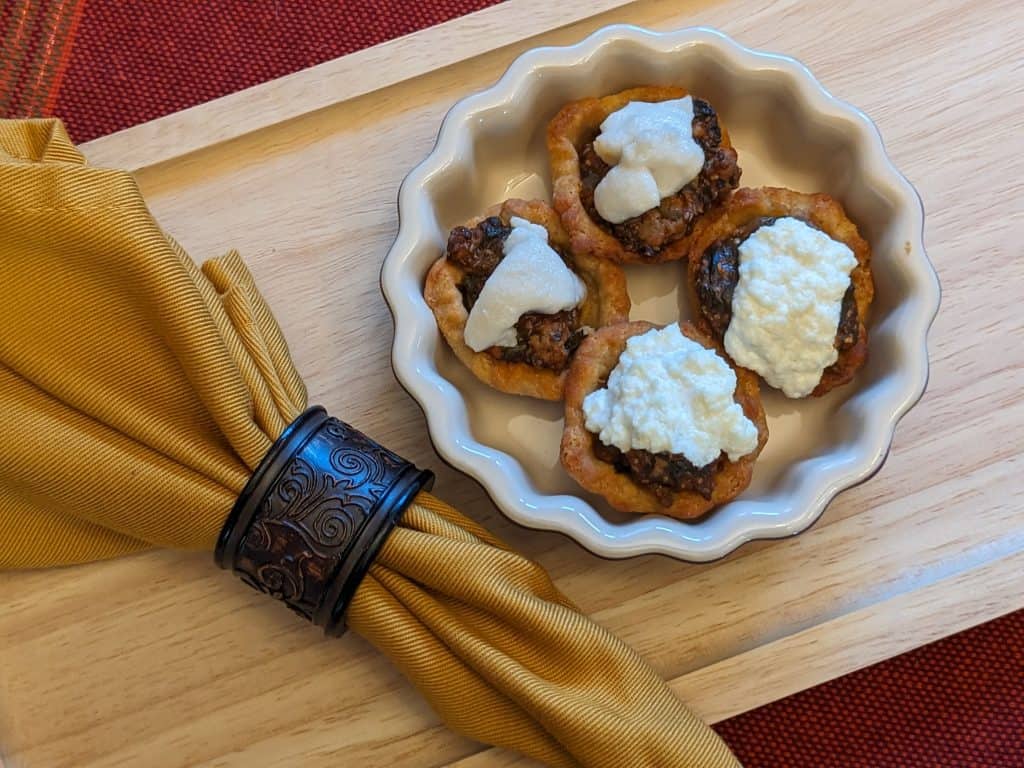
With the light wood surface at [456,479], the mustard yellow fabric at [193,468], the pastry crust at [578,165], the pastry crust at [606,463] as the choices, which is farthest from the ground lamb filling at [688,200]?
the mustard yellow fabric at [193,468]

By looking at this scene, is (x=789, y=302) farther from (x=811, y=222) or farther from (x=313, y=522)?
(x=313, y=522)

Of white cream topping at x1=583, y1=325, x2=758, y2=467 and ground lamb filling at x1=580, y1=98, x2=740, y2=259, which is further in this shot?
ground lamb filling at x1=580, y1=98, x2=740, y2=259

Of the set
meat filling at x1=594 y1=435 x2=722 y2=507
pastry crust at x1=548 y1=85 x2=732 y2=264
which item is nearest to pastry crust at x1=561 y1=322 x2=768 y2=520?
meat filling at x1=594 y1=435 x2=722 y2=507

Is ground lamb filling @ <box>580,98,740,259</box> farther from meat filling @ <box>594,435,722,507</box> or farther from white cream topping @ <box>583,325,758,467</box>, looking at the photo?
meat filling @ <box>594,435,722,507</box>

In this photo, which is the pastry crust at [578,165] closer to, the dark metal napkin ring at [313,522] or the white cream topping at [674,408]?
the white cream topping at [674,408]

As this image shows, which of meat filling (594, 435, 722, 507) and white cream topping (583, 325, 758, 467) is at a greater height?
white cream topping (583, 325, 758, 467)

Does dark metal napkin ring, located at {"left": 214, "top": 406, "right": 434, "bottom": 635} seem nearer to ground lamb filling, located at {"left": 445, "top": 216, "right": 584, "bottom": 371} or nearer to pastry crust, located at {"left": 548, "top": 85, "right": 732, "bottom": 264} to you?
ground lamb filling, located at {"left": 445, "top": 216, "right": 584, "bottom": 371}
